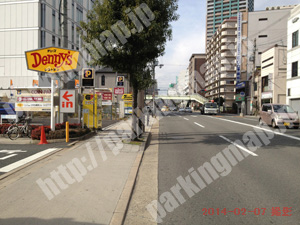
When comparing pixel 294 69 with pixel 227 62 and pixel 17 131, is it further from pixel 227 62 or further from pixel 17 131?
pixel 227 62

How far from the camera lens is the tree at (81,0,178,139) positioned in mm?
8125

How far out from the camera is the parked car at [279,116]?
48.6 ft

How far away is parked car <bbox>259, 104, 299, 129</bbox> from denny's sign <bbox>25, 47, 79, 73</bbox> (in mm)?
12700

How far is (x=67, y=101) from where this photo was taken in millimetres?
10594

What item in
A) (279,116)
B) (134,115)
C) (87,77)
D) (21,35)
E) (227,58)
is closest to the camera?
(134,115)

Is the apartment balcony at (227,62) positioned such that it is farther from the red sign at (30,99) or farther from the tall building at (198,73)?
the red sign at (30,99)

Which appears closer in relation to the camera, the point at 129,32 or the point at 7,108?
the point at 129,32

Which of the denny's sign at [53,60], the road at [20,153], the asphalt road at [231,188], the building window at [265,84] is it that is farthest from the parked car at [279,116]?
the building window at [265,84]

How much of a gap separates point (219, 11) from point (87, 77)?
142 m

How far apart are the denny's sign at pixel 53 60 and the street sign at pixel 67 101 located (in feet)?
3.76

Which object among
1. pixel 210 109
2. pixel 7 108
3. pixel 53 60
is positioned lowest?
pixel 210 109

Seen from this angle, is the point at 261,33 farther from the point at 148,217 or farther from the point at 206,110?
the point at 148,217

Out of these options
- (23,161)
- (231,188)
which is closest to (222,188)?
(231,188)

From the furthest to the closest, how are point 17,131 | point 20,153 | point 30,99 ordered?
point 30,99 → point 17,131 → point 20,153
